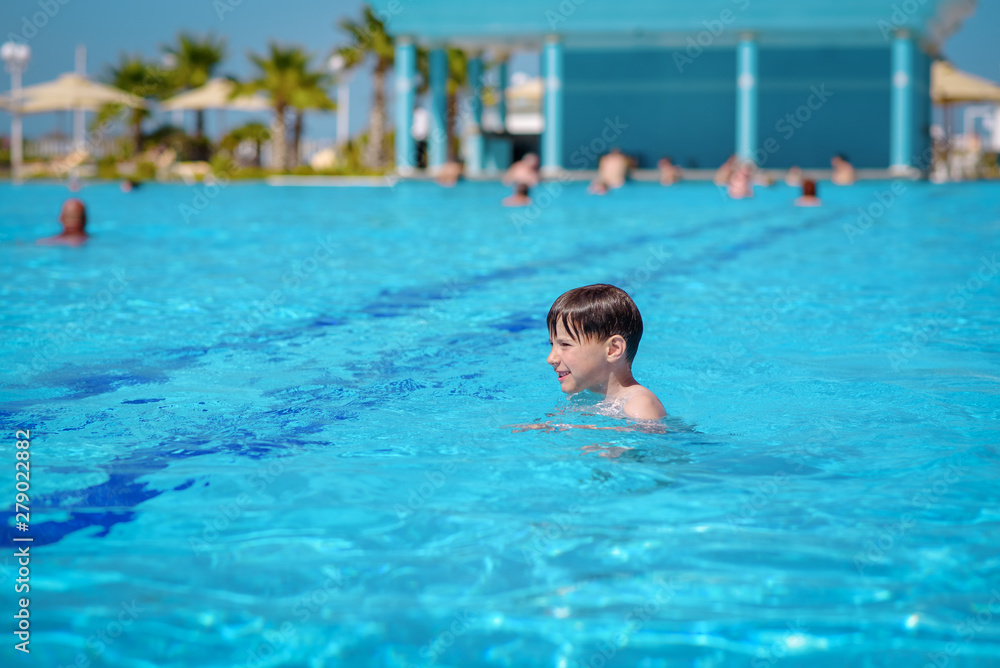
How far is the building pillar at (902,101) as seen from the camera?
21.5 meters

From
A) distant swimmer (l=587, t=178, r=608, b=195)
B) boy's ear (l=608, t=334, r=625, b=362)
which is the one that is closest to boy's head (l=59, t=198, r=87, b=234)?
boy's ear (l=608, t=334, r=625, b=362)

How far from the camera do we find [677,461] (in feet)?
10.00

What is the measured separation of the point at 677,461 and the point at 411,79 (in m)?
21.1

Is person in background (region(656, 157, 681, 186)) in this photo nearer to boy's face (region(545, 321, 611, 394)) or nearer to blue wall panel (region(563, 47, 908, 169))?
blue wall panel (region(563, 47, 908, 169))

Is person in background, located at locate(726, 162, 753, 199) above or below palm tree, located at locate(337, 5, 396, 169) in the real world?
below

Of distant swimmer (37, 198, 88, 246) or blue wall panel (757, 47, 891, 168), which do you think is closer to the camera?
distant swimmer (37, 198, 88, 246)

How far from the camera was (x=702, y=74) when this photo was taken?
2592cm

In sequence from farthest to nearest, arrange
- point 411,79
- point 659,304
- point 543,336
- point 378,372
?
point 411,79 → point 659,304 → point 543,336 → point 378,372

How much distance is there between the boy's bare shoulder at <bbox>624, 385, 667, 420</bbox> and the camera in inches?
132

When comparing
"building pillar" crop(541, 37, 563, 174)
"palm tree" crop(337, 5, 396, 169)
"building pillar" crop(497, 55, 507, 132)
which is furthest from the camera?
"palm tree" crop(337, 5, 396, 169)

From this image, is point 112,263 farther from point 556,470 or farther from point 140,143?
point 140,143

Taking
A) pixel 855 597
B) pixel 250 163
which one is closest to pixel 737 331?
pixel 855 597

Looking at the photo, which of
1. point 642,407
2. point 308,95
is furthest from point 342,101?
point 642,407

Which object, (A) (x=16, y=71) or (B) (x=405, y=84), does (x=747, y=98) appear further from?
(A) (x=16, y=71)
